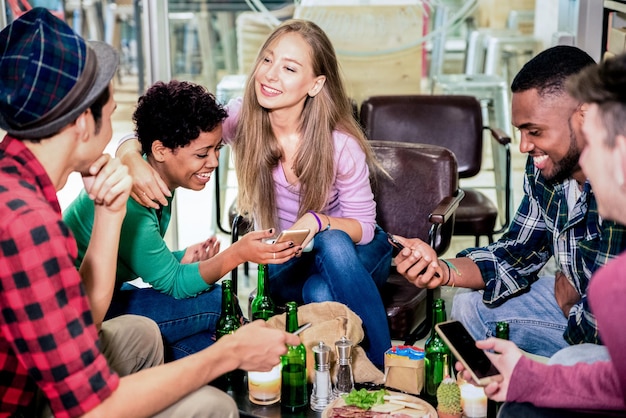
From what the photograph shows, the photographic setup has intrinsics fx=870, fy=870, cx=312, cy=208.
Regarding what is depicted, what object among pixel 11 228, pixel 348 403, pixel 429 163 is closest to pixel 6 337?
pixel 11 228

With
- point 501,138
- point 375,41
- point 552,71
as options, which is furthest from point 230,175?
point 552,71

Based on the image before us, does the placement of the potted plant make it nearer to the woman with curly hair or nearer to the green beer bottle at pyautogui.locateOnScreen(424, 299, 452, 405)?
the green beer bottle at pyautogui.locateOnScreen(424, 299, 452, 405)

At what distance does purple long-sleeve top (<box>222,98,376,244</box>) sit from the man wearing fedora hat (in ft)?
3.62

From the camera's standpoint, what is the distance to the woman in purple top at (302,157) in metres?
2.98

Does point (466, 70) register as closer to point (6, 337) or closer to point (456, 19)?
point (456, 19)

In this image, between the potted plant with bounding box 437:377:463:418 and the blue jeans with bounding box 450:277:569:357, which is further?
the blue jeans with bounding box 450:277:569:357

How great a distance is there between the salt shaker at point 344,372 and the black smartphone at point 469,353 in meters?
0.35

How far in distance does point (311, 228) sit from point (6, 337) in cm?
137

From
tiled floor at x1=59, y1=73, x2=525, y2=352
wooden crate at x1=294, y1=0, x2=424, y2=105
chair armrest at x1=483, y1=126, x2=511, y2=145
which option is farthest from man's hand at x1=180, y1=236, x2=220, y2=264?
wooden crate at x1=294, y1=0, x2=424, y2=105

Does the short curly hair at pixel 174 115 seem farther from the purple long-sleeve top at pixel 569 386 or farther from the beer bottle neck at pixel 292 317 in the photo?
the purple long-sleeve top at pixel 569 386

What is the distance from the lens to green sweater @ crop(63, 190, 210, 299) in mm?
2523

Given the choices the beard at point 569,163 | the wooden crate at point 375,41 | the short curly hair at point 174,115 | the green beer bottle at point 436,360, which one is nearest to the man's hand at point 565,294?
the beard at point 569,163

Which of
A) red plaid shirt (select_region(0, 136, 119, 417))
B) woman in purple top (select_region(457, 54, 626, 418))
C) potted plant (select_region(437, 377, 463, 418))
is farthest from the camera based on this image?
potted plant (select_region(437, 377, 463, 418))

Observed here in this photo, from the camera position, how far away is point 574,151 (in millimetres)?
2455
